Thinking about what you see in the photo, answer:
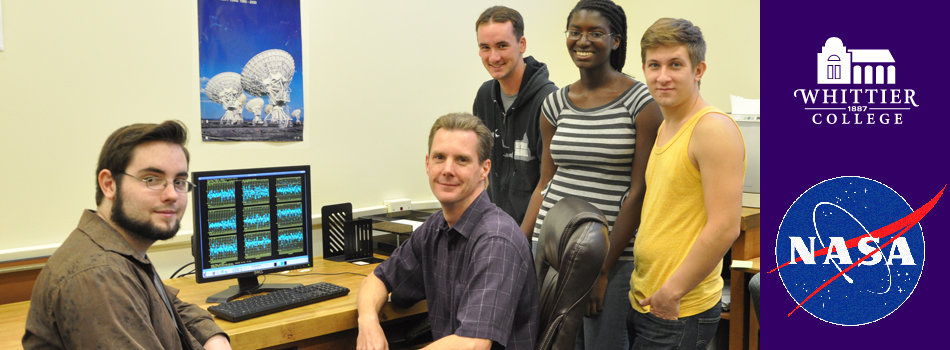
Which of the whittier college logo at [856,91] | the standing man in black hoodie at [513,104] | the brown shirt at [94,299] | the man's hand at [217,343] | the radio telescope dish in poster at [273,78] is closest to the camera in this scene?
the brown shirt at [94,299]

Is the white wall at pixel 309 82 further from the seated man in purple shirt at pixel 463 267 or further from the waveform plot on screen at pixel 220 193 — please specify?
the seated man in purple shirt at pixel 463 267

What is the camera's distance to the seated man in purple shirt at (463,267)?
153 centimetres

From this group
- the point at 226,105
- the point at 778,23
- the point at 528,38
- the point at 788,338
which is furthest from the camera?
the point at 528,38

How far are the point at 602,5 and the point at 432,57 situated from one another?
5.15ft

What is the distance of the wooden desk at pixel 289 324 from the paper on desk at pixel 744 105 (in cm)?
190

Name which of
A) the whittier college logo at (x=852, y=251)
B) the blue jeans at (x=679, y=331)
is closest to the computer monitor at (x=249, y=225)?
the blue jeans at (x=679, y=331)

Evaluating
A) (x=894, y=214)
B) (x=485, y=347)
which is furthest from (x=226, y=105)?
(x=894, y=214)

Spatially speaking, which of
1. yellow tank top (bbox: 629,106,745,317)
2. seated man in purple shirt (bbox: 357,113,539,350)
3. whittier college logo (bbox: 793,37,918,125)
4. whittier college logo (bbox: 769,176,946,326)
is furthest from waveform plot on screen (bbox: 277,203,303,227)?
whittier college logo (bbox: 793,37,918,125)

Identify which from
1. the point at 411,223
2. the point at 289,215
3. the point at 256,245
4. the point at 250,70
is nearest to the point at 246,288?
the point at 256,245

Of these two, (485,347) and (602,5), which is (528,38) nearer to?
(602,5)

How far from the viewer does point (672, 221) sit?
1.60m

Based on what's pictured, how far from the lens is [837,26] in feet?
7.18

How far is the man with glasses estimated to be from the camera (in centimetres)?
124

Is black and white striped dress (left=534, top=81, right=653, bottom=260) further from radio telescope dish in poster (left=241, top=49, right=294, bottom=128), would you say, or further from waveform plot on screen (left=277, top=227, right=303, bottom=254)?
radio telescope dish in poster (left=241, top=49, right=294, bottom=128)
